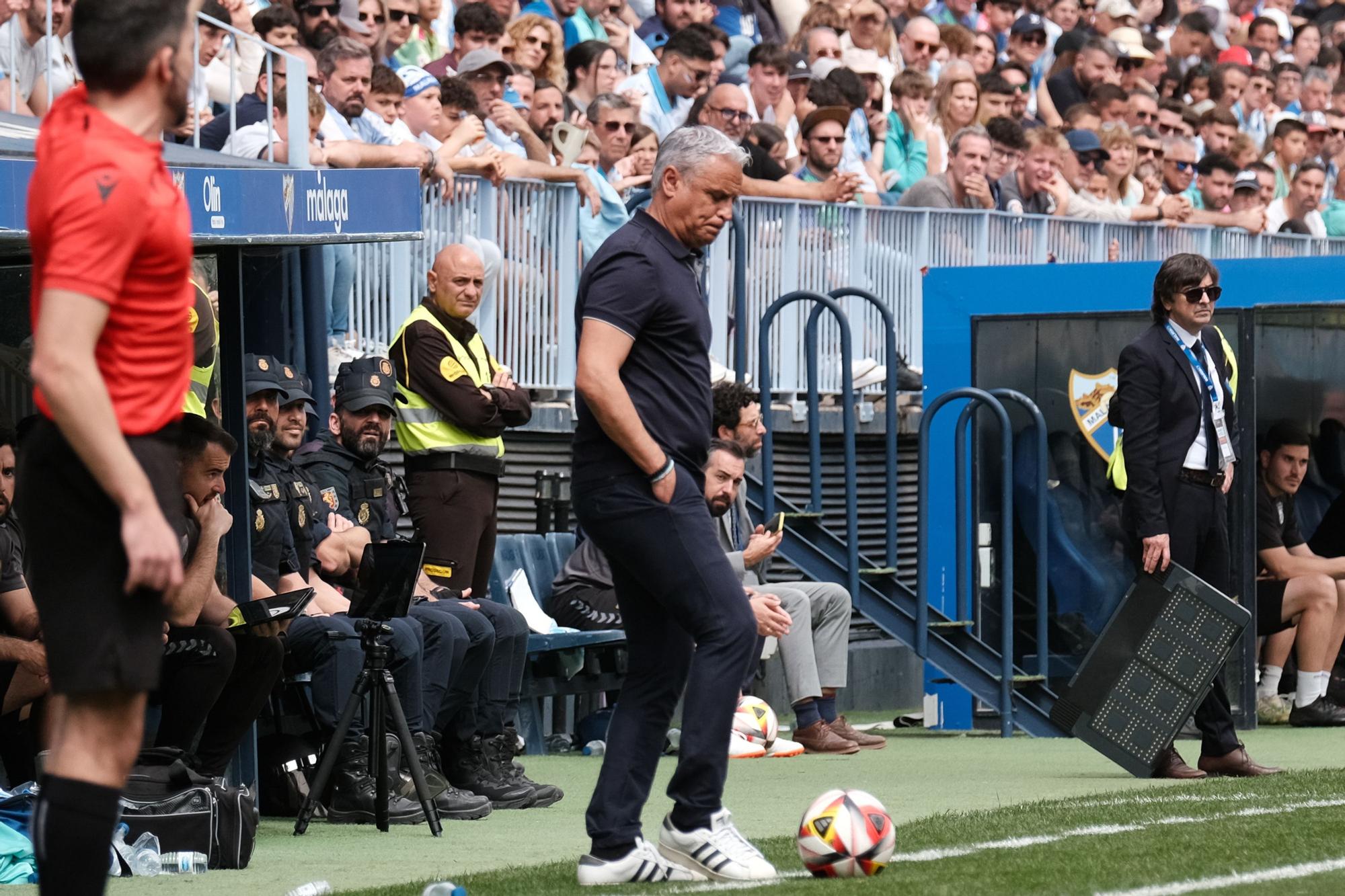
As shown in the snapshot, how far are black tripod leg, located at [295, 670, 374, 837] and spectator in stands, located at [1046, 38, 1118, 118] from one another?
13522 mm

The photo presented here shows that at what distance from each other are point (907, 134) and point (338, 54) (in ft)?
21.2

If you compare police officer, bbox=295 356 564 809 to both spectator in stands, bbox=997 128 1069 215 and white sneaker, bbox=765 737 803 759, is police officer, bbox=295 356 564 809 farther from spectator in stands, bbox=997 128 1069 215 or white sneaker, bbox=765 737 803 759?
spectator in stands, bbox=997 128 1069 215

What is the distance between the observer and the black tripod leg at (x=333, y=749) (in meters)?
7.84

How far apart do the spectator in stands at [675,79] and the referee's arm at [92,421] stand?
36.4 ft

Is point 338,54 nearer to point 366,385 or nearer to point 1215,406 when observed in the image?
point 366,385

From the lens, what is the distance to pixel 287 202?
716cm

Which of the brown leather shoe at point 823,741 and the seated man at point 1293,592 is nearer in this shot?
the brown leather shoe at point 823,741

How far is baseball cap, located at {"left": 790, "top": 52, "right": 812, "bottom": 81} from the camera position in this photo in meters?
16.0

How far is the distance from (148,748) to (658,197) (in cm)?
250

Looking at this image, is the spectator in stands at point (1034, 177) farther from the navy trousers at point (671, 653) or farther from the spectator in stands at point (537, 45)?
the navy trousers at point (671, 653)

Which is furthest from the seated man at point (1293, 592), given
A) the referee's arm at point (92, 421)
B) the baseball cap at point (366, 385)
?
the referee's arm at point (92, 421)

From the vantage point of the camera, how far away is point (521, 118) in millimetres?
12930

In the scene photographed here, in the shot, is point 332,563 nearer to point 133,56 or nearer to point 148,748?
point 148,748

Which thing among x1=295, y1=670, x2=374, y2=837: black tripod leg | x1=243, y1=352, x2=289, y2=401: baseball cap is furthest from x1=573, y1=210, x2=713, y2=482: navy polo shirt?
x1=243, y1=352, x2=289, y2=401: baseball cap
